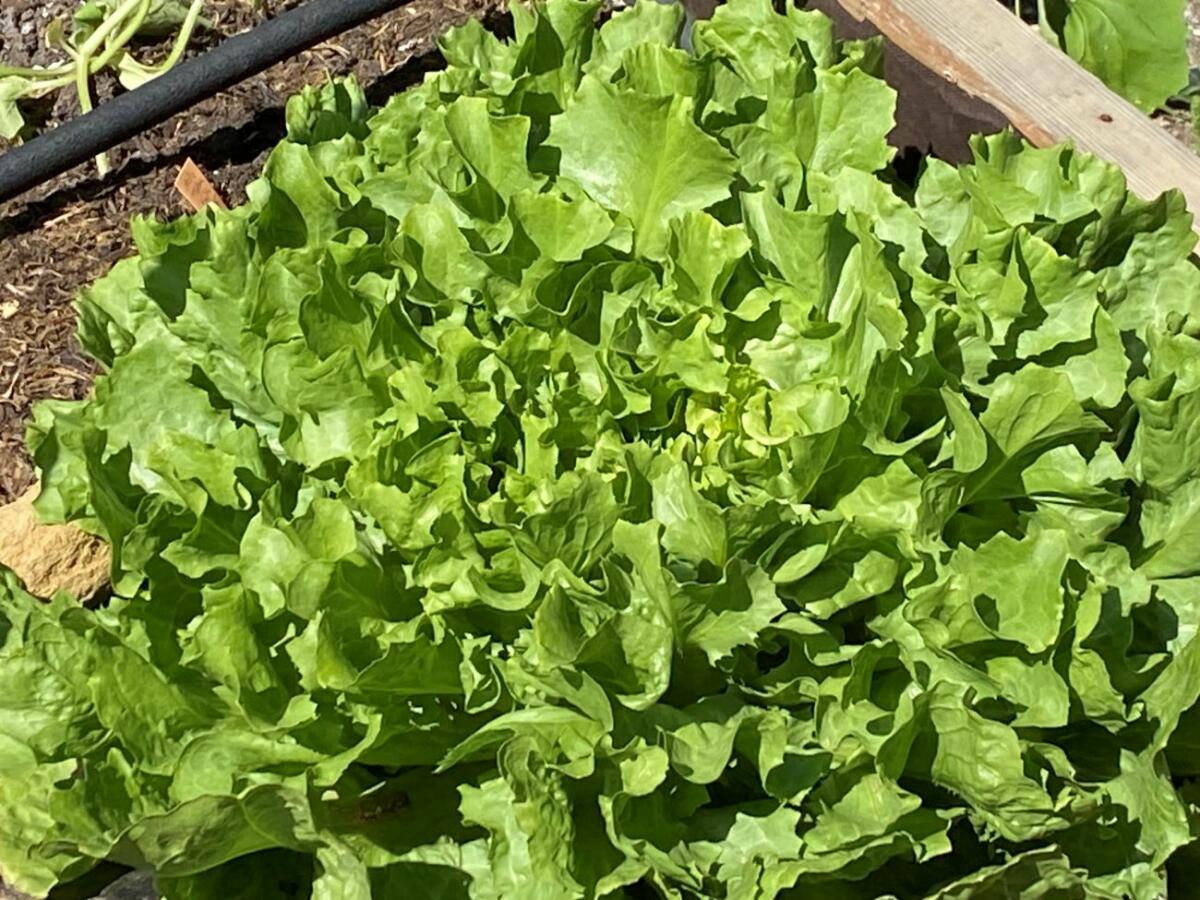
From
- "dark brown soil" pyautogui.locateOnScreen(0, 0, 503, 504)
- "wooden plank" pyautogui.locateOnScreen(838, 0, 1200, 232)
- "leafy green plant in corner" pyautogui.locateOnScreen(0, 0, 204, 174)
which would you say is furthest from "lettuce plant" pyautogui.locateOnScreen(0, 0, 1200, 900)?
"leafy green plant in corner" pyautogui.locateOnScreen(0, 0, 204, 174)

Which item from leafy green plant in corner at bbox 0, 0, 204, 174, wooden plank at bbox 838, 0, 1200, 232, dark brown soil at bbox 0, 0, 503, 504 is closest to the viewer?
wooden plank at bbox 838, 0, 1200, 232

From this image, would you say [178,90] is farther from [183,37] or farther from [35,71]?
[35,71]

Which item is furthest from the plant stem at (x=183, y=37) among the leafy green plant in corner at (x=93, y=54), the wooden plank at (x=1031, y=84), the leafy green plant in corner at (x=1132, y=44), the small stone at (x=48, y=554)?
the leafy green plant in corner at (x=1132, y=44)

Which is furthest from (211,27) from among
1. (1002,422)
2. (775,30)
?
(1002,422)

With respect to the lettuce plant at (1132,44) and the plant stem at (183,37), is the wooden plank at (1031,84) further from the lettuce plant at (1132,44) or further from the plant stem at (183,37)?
the plant stem at (183,37)

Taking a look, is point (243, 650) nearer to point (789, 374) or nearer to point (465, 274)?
point (465, 274)

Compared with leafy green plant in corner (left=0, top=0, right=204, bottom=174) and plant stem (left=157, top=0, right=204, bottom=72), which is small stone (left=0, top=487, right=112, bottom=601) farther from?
plant stem (left=157, top=0, right=204, bottom=72)
